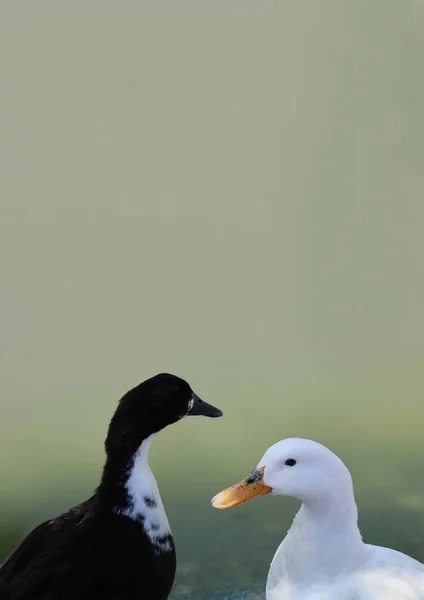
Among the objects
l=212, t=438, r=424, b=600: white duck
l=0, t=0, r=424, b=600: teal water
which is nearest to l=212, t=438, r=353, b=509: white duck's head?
l=212, t=438, r=424, b=600: white duck

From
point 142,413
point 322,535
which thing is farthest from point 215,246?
point 322,535

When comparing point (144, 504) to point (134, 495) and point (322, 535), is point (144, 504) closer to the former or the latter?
point (134, 495)

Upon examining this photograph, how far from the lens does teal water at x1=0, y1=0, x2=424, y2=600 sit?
2094 mm

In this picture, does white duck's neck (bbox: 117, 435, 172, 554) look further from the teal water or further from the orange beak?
the teal water

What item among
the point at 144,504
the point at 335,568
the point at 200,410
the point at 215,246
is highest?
the point at 215,246

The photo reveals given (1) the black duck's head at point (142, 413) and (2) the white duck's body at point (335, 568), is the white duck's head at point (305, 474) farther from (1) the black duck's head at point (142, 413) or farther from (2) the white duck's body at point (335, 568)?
(1) the black duck's head at point (142, 413)

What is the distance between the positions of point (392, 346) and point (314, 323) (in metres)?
0.24

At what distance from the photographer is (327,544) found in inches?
56.5

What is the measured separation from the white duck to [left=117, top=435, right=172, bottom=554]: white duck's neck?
12 centimetres

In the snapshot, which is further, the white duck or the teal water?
the teal water

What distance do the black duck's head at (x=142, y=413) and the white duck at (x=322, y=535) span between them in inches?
8.0

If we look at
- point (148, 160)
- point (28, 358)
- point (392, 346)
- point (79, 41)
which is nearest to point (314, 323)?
point (392, 346)

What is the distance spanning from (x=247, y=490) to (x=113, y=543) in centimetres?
27

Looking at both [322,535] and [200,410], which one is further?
[200,410]
